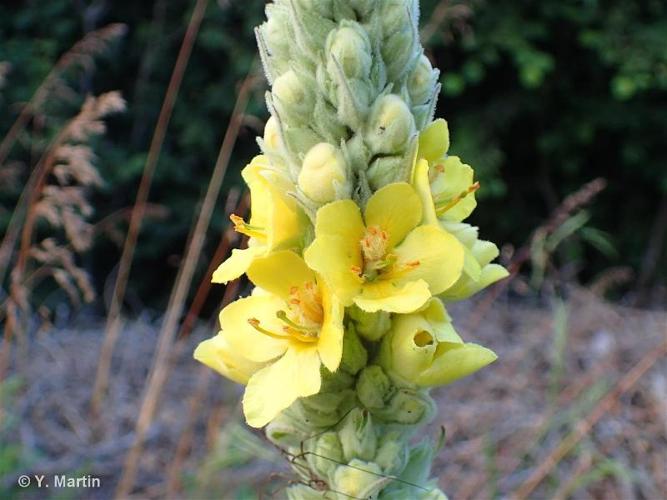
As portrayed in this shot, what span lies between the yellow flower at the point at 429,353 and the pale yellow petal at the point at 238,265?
0.23m

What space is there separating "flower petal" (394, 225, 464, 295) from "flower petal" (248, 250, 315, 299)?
5.6 inches

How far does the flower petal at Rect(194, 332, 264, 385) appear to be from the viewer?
117cm

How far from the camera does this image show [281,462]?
2752 mm

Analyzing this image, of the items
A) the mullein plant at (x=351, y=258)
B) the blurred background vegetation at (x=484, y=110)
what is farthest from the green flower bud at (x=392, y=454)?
the blurred background vegetation at (x=484, y=110)

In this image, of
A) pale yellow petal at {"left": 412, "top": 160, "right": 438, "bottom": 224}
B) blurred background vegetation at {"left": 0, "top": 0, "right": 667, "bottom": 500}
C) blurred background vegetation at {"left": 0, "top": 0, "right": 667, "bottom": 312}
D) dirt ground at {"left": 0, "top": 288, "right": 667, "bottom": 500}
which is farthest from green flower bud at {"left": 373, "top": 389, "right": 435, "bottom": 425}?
blurred background vegetation at {"left": 0, "top": 0, "right": 667, "bottom": 312}

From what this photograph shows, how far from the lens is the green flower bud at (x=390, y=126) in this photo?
1087mm

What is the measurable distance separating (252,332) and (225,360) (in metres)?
0.07

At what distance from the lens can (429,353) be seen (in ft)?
3.52

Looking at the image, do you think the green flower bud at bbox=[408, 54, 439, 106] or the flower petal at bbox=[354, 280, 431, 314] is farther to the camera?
the green flower bud at bbox=[408, 54, 439, 106]

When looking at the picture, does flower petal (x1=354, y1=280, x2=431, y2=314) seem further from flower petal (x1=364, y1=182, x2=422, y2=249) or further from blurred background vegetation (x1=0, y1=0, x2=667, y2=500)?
blurred background vegetation (x1=0, y1=0, x2=667, y2=500)

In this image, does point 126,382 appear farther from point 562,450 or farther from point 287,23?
point 287,23

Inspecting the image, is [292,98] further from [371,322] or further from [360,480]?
[360,480]

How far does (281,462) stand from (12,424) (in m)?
1.31

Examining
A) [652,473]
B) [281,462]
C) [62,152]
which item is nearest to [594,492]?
[652,473]
